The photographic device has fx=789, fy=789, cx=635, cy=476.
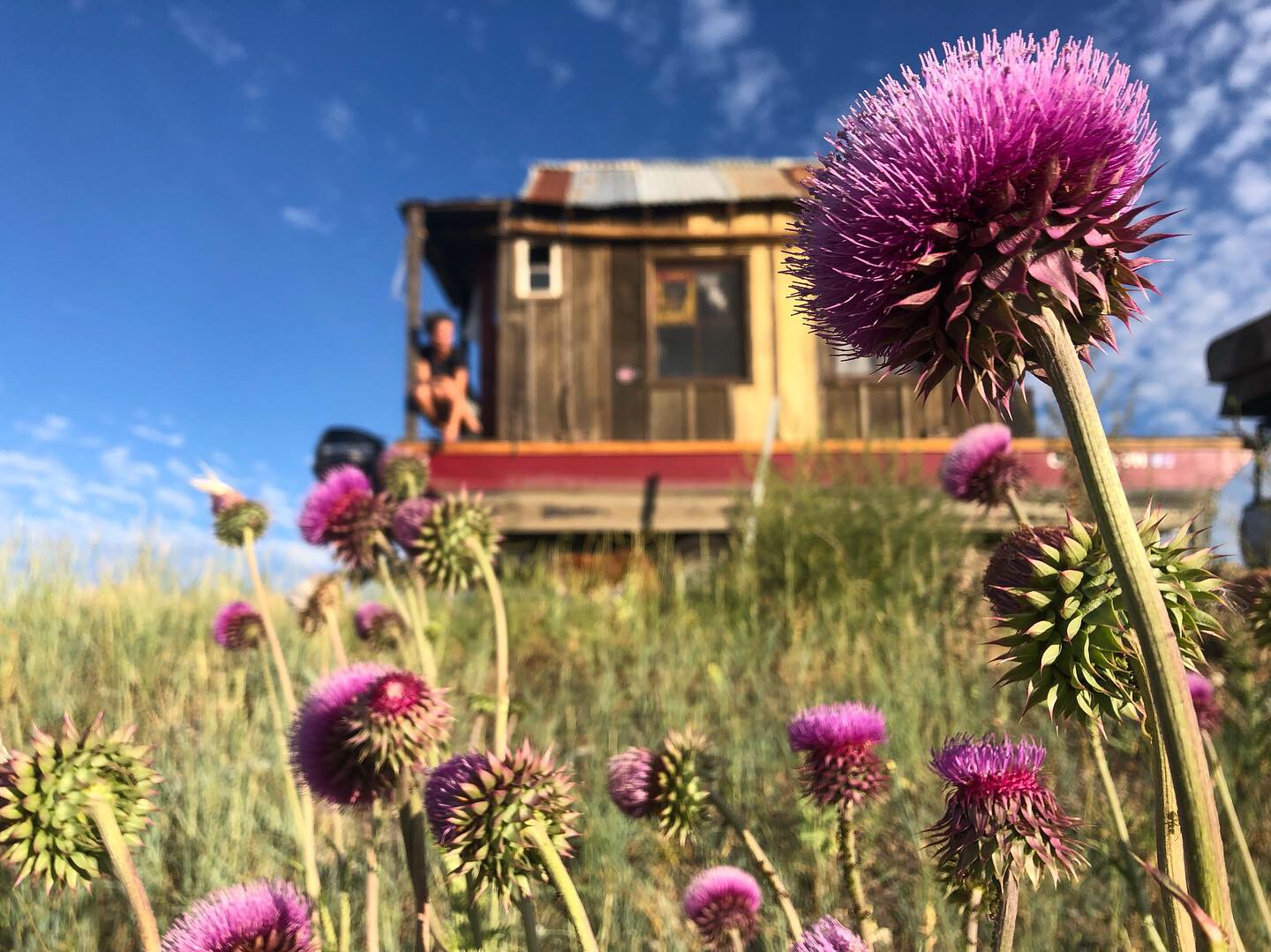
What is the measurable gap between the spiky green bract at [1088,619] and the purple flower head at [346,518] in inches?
78.7

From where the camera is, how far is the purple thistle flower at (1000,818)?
1.10 metres

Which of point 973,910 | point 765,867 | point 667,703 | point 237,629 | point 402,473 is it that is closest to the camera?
point 973,910

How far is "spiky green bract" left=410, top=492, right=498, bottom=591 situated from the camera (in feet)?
7.32

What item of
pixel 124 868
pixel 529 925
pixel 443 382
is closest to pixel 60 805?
pixel 124 868

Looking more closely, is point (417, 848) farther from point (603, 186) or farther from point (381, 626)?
point (603, 186)

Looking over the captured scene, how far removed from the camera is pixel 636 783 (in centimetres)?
169

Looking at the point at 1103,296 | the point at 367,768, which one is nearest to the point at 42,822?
the point at 367,768

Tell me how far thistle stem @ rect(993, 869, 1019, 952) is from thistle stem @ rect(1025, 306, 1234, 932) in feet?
1.09

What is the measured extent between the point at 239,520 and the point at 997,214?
258 centimetres

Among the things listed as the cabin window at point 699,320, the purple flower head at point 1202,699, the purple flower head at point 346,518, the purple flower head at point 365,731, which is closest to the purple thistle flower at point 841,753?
the purple flower head at point 365,731

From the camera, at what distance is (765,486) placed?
786 cm

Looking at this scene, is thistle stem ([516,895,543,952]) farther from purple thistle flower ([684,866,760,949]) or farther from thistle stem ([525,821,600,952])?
purple thistle flower ([684,866,760,949])

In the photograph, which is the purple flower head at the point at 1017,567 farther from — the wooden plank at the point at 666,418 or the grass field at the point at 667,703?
the wooden plank at the point at 666,418

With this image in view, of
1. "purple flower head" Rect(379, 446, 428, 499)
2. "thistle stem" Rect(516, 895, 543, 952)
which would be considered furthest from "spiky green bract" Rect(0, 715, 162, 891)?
"purple flower head" Rect(379, 446, 428, 499)
